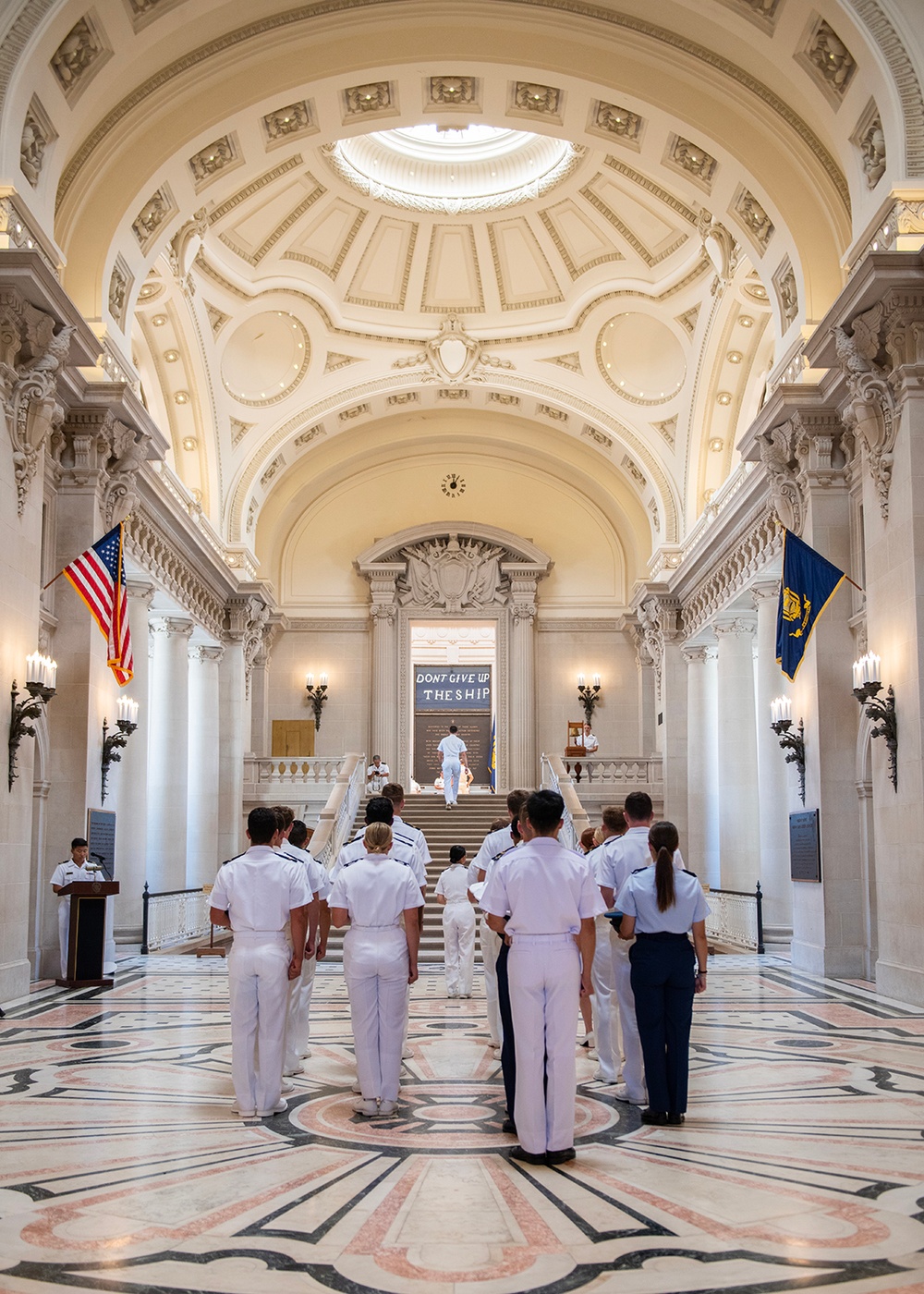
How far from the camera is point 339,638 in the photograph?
28.1 metres

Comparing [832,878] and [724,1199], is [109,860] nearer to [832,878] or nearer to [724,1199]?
[832,878]

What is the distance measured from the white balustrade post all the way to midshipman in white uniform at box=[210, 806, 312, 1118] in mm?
15972

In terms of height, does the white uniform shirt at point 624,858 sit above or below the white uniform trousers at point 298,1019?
above

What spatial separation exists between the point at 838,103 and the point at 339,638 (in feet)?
56.5

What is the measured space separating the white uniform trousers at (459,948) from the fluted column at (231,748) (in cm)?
1200

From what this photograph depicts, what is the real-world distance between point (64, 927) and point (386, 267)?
15.2 metres

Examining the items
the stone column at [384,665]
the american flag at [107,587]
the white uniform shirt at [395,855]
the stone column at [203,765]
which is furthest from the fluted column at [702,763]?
the white uniform shirt at [395,855]

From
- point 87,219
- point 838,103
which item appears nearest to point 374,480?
point 87,219

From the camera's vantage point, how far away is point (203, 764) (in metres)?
23.6

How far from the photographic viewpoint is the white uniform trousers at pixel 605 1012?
7555 mm

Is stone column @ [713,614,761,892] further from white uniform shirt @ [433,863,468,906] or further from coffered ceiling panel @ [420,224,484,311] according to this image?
white uniform shirt @ [433,863,468,906]

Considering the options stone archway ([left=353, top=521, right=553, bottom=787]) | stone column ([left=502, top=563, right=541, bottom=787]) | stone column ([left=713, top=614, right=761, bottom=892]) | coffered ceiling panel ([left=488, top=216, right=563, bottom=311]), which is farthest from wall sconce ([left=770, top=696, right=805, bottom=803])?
stone archway ([left=353, top=521, right=553, bottom=787])

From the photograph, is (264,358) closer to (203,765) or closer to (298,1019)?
(203,765)

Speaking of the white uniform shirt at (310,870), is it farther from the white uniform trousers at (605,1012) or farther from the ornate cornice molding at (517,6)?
the ornate cornice molding at (517,6)
